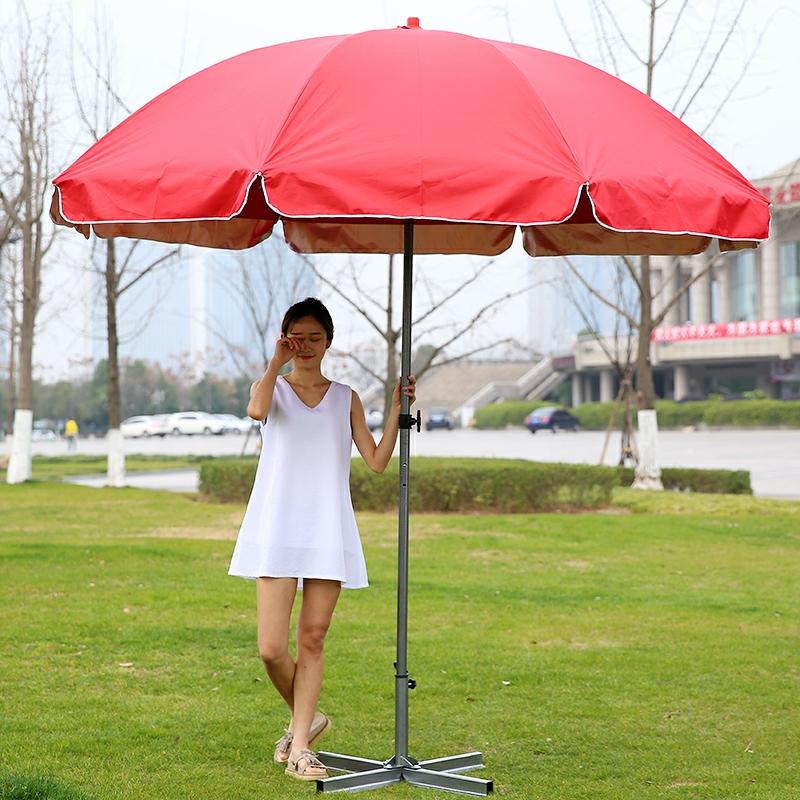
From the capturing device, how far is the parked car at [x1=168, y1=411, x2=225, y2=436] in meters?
62.4

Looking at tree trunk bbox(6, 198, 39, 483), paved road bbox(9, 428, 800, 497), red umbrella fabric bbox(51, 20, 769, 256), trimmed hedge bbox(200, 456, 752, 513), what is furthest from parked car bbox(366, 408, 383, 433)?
red umbrella fabric bbox(51, 20, 769, 256)

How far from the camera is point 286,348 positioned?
4.58m

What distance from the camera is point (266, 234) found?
18.3 feet

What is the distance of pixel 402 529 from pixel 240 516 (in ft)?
34.9

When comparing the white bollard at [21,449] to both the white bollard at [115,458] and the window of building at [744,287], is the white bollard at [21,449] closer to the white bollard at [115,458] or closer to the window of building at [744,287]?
the white bollard at [115,458]

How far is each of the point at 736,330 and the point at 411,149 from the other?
5676cm

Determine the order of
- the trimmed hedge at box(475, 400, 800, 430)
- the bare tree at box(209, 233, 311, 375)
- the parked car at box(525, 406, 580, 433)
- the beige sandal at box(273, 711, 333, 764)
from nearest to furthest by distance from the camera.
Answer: the beige sandal at box(273, 711, 333, 764), the bare tree at box(209, 233, 311, 375), the trimmed hedge at box(475, 400, 800, 430), the parked car at box(525, 406, 580, 433)

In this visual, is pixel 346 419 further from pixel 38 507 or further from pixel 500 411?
pixel 500 411

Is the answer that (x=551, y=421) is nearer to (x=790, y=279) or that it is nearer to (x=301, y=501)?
(x=790, y=279)

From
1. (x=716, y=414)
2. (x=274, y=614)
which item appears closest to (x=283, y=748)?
(x=274, y=614)

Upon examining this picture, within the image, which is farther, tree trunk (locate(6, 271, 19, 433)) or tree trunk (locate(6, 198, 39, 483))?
tree trunk (locate(6, 271, 19, 433))

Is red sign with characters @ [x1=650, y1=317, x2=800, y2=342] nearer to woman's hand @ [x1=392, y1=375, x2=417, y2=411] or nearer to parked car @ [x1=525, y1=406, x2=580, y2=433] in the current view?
parked car @ [x1=525, y1=406, x2=580, y2=433]

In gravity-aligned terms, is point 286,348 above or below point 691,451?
above

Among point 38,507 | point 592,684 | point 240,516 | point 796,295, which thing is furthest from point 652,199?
point 796,295
